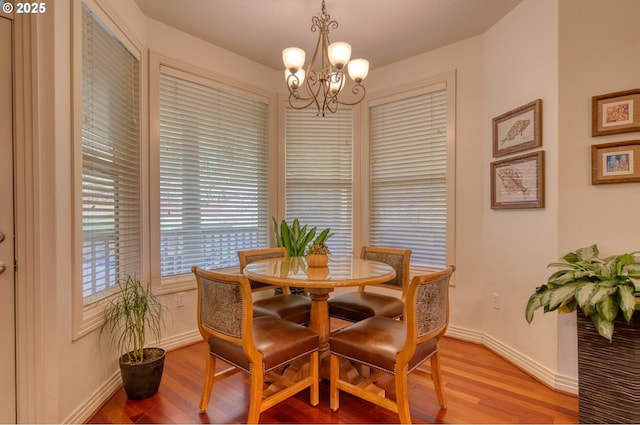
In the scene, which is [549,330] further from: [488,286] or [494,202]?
[494,202]

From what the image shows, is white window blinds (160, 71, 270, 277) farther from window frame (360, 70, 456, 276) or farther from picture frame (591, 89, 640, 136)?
picture frame (591, 89, 640, 136)

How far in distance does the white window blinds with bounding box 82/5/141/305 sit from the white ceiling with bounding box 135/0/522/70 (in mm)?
633

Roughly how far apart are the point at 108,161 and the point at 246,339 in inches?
59.8

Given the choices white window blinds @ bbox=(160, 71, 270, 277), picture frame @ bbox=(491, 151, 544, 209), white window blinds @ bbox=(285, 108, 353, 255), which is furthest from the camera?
white window blinds @ bbox=(285, 108, 353, 255)

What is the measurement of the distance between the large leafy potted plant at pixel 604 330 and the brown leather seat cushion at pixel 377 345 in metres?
0.61

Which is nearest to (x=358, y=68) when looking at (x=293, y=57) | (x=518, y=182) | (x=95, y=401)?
(x=293, y=57)

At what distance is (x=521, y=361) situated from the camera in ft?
7.97

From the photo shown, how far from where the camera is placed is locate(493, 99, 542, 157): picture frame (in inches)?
90.5

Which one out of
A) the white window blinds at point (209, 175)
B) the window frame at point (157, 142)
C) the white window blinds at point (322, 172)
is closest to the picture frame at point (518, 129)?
the white window blinds at point (322, 172)

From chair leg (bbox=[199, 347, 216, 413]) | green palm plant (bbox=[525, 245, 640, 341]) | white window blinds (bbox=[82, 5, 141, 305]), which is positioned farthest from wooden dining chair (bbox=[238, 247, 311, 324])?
green palm plant (bbox=[525, 245, 640, 341])

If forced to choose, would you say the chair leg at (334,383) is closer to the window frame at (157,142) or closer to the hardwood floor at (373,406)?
the hardwood floor at (373,406)

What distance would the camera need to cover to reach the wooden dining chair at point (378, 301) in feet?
7.92

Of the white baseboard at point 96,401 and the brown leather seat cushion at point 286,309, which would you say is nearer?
the white baseboard at point 96,401

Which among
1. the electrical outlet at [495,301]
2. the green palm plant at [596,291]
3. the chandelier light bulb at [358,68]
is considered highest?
the chandelier light bulb at [358,68]
